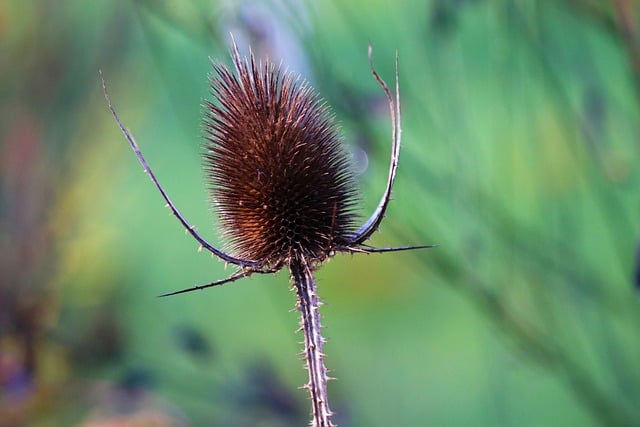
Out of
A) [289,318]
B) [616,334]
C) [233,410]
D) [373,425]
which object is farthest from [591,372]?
[233,410]

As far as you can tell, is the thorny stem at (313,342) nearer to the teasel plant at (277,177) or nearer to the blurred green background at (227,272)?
the teasel plant at (277,177)

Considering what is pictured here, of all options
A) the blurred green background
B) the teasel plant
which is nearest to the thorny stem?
the teasel plant

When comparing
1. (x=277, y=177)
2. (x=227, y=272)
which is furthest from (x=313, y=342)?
(x=227, y=272)

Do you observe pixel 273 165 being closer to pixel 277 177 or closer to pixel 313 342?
pixel 277 177

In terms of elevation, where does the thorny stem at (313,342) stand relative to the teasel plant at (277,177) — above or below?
below

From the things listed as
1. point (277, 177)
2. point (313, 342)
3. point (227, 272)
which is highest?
point (227, 272)

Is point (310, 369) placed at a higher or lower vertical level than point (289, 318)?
lower

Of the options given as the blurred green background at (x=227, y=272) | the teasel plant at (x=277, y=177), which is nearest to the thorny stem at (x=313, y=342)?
the teasel plant at (x=277, y=177)

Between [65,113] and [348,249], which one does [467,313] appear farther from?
[348,249]
